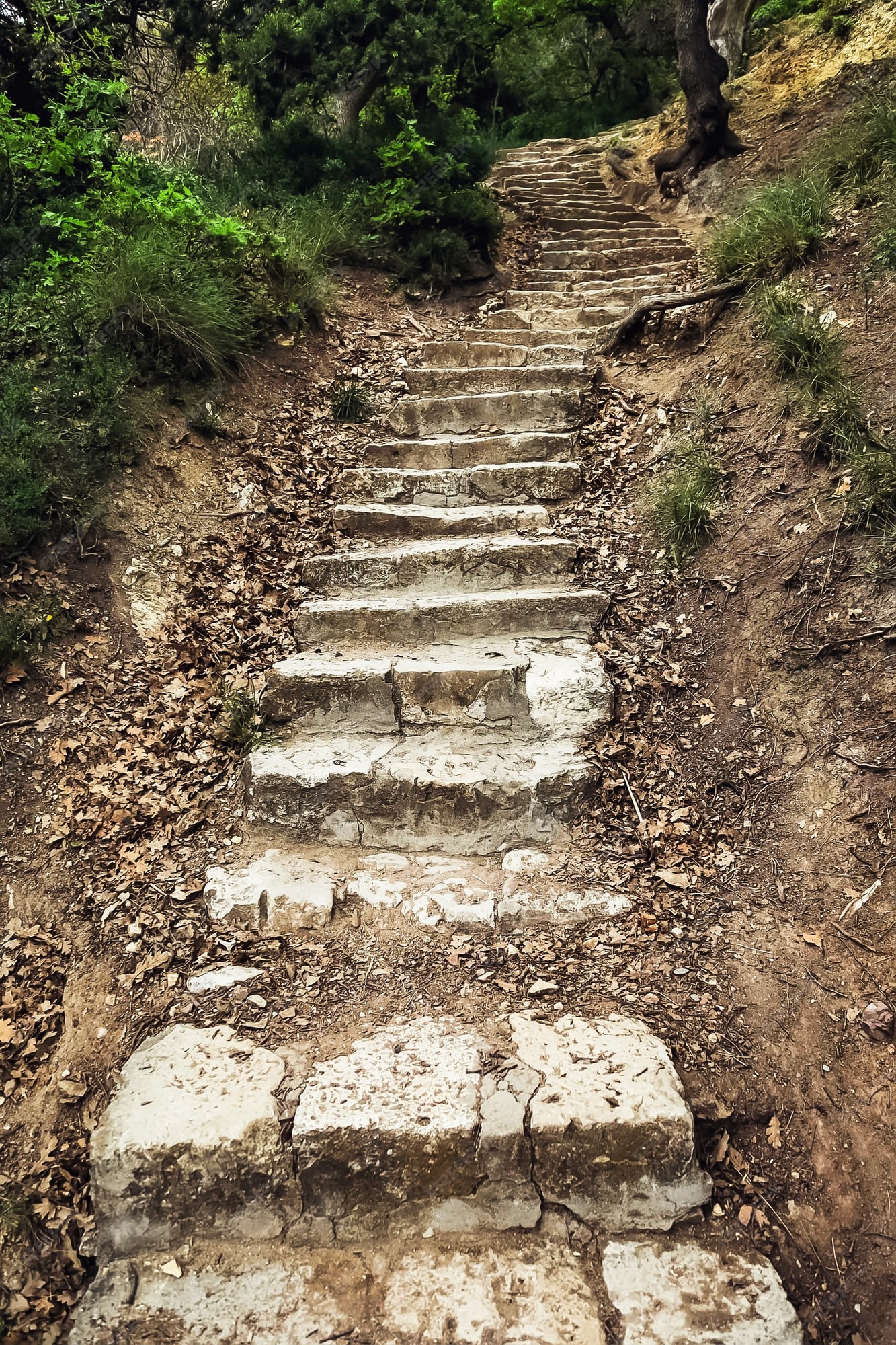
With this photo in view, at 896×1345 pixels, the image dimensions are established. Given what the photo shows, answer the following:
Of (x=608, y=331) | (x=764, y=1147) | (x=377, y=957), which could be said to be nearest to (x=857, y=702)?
(x=764, y=1147)

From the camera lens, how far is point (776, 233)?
14.6ft

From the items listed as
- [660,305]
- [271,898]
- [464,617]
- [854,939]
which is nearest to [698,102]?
[660,305]

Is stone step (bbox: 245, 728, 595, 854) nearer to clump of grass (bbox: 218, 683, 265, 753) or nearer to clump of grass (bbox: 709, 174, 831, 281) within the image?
clump of grass (bbox: 218, 683, 265, 753)

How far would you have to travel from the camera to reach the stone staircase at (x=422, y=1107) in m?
1.87

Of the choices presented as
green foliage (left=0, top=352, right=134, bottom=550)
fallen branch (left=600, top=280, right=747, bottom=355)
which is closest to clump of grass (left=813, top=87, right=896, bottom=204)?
fallen branch (left=600, top=280, right=747, bottom=355)

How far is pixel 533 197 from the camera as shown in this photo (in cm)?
895

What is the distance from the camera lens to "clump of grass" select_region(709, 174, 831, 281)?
4340 millimetres

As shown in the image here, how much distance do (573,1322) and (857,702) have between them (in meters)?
2.21

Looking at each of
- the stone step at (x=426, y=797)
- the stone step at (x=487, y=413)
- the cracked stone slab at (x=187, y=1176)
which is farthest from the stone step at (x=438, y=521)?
the cracked stone slab at (x=187, y=1176)

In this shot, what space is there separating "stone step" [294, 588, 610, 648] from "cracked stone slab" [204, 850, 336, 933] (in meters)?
1.39

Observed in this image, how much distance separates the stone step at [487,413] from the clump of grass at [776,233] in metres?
1.30

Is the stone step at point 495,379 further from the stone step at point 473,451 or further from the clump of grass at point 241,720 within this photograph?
the clump of grass at point 241,720

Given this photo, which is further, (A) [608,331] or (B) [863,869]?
(A) [608,331]

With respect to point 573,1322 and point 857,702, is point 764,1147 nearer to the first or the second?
point 573,1322
